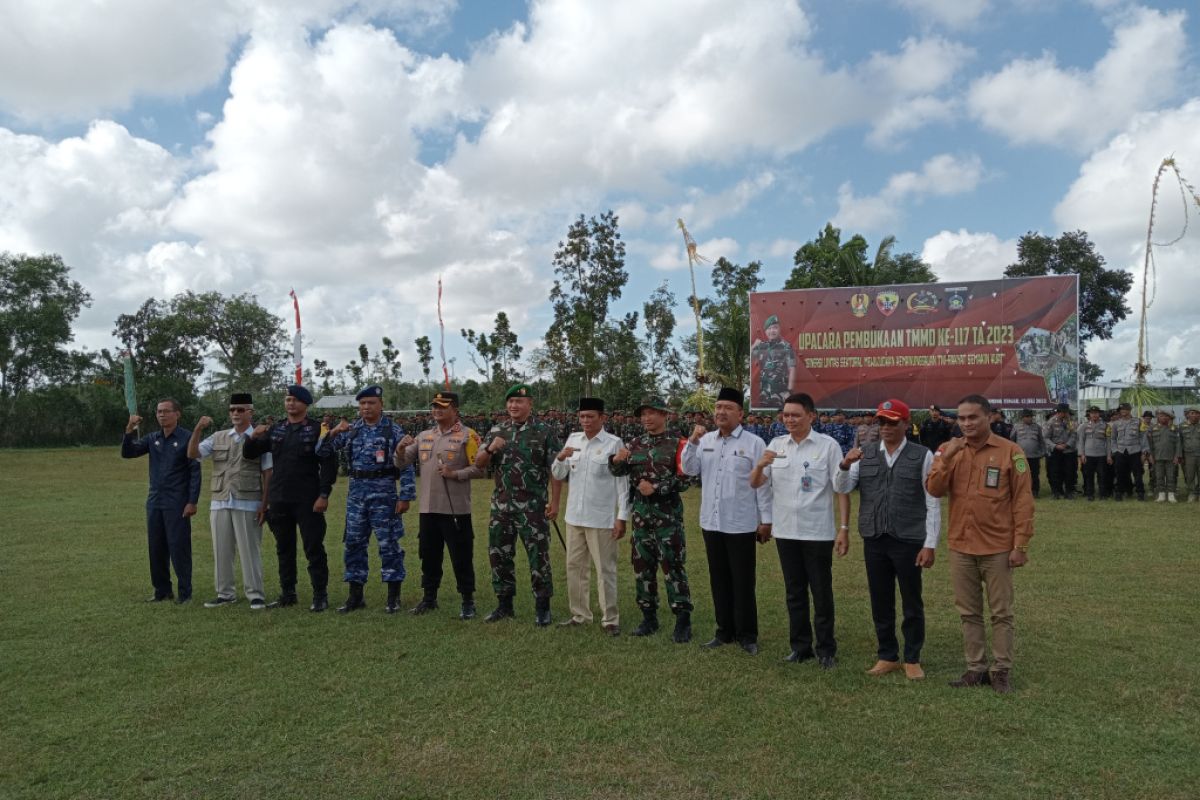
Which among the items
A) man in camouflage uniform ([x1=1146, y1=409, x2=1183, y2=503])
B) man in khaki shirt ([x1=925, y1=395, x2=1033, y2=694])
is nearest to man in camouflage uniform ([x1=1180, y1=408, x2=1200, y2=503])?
man in camouflage uniform ([x1=1146, y1=409, x2=1183, y2=503])

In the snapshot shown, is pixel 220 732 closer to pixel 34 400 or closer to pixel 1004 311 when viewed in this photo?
pixel 1004 311

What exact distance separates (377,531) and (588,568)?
1769 millimetres

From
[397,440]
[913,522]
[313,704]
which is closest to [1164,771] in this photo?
[913,522]

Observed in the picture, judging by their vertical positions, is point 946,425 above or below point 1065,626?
above

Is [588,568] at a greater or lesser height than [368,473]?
lesser

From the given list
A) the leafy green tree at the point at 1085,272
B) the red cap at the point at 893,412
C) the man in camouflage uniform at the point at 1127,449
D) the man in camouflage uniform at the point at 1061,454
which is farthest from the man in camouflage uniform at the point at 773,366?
the leafy green tree at the point at 1085,272

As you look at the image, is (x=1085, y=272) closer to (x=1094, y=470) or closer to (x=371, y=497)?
(x=1094, y=470)

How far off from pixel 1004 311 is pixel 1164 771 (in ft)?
47.2

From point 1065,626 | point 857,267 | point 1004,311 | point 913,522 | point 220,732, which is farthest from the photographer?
point 857,267

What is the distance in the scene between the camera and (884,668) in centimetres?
489

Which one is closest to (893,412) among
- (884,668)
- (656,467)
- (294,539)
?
(884,668)

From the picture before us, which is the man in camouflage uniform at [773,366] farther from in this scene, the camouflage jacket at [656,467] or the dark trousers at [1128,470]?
the camouflage jacket at [656,467]

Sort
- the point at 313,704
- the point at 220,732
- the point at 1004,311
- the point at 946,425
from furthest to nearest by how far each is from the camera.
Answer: the point at 1004,311, the point at 946,425, the point at 313,704, the point at 220,732

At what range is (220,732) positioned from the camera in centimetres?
411
